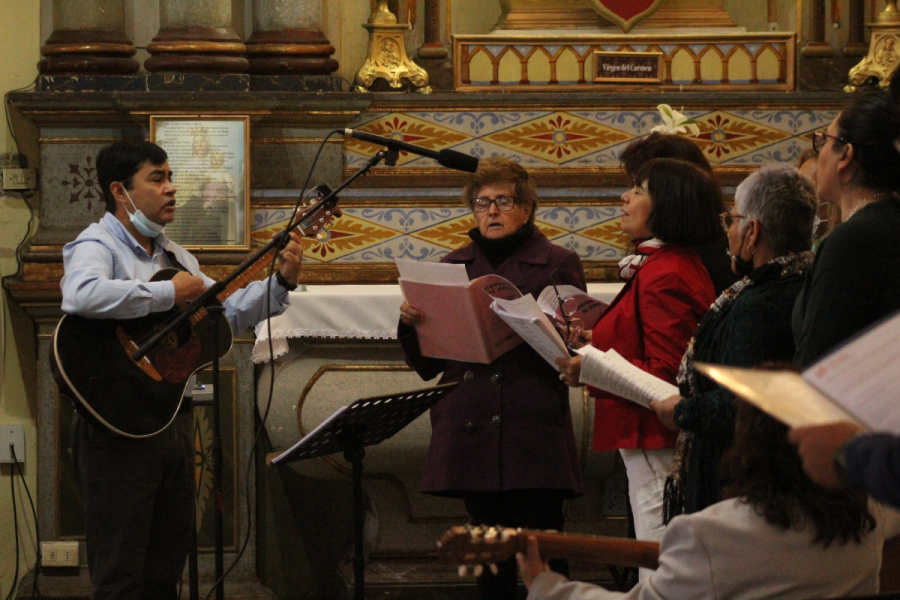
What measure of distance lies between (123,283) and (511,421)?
4.09 ft

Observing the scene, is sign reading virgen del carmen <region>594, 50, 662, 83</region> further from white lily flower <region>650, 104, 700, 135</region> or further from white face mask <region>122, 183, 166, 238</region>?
white face mask <region>122, 183, 166, 238</region>

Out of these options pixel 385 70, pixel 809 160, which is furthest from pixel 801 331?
pixel 385 70

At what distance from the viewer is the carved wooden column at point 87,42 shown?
5301mm

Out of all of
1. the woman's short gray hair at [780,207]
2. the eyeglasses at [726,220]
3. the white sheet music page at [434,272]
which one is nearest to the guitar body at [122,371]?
the white sheet music page at [434,272]

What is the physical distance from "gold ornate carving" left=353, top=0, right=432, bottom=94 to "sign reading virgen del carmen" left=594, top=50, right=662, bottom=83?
843mm

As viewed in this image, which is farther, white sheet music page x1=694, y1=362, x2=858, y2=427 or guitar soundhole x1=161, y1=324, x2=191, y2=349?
guitar soundhole x1=161, y1=324, x2=191, y2=349

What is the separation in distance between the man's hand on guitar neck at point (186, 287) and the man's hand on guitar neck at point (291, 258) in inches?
10.2

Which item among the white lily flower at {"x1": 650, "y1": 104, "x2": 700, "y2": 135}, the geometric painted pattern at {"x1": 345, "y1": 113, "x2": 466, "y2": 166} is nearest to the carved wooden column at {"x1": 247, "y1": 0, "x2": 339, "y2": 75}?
the geometric painted pattern at {"x1": 345, "y1": 113, "x2": 466, "y2": 166}

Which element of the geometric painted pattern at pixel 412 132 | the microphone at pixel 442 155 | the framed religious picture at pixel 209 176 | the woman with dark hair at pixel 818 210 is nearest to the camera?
the microphone at pixel 442 155

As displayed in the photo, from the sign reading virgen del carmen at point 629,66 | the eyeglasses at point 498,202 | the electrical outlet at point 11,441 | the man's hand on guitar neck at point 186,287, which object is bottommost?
the electrical outlet at point 11,441

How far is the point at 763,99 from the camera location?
5.48m

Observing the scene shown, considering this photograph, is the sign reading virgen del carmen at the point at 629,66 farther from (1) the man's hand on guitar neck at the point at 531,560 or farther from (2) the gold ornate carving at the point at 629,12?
(1) the man's hand on guitar neck at the point at 531,560

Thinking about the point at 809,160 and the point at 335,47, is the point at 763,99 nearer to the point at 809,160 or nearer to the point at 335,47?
the point at 809,160

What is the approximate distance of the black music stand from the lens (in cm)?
312
